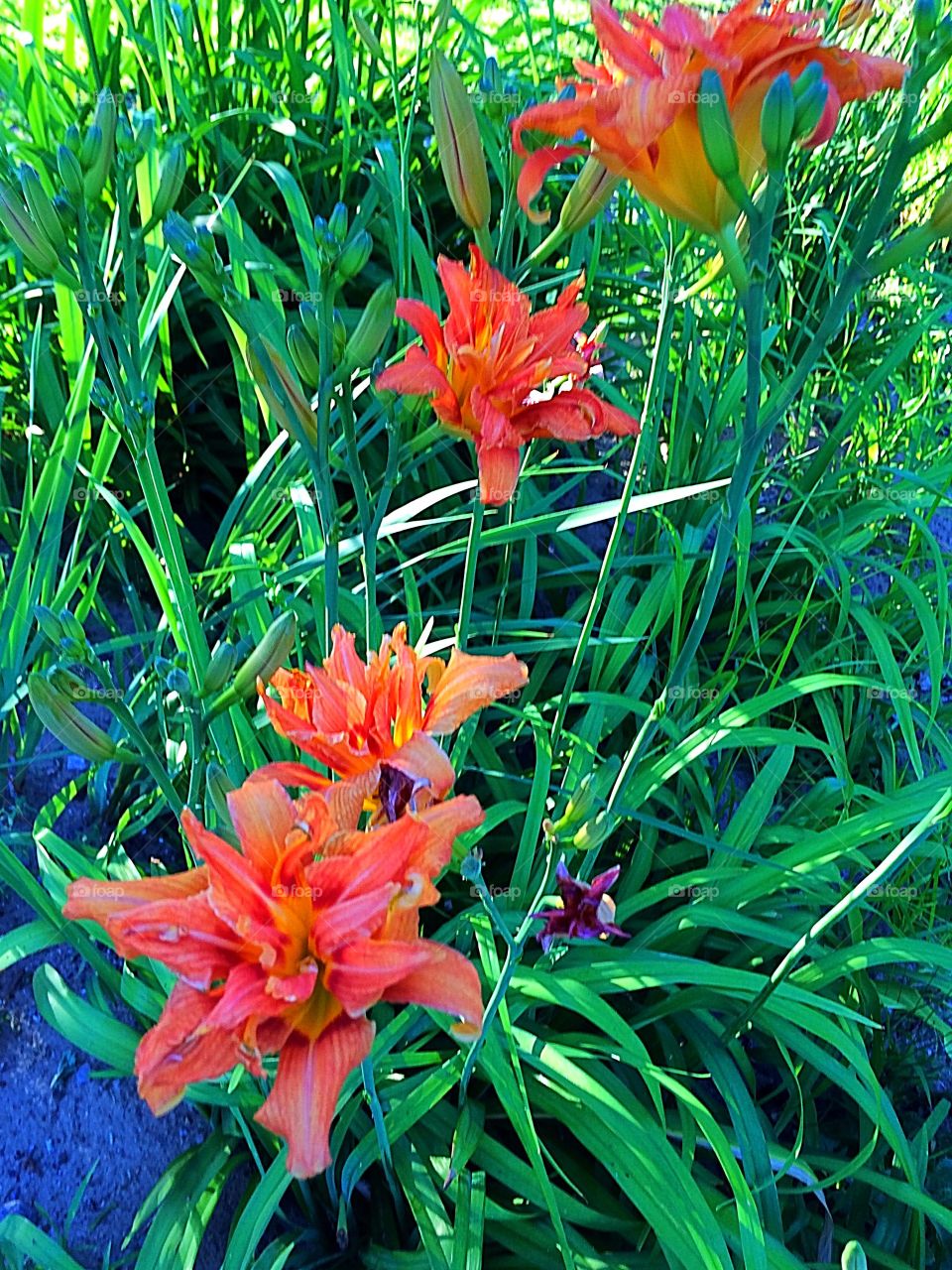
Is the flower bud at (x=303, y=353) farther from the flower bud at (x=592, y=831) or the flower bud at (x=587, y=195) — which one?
the flower bud at (x=592, y=831)

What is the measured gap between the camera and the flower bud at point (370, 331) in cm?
91

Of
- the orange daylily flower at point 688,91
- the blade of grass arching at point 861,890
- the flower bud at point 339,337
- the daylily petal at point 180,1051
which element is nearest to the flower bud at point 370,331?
the flower bud at point 339,337

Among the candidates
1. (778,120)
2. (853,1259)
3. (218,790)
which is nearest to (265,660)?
(218,790)

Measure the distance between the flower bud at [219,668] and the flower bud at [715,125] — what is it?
52 cm

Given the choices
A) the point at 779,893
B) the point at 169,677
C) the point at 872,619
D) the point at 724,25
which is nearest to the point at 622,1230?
the point at 779,893

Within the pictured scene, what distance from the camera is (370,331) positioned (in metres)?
0.92

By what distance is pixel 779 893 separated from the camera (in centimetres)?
153

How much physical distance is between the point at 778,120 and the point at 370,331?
36 cm

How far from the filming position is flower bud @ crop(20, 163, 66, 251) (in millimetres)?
932

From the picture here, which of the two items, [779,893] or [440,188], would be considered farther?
[440,188]

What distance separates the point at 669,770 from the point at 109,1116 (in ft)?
2.75

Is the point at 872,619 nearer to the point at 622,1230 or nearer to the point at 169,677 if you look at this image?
the point at 622,1230

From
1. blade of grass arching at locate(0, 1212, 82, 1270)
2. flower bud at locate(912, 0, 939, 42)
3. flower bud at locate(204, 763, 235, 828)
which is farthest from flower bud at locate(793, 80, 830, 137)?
blade of grass arching at locate(0, 1212, 82, 1270)
